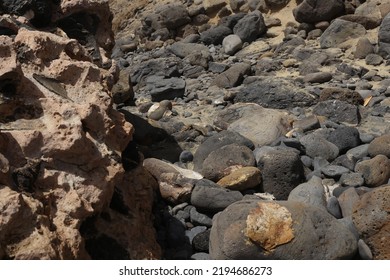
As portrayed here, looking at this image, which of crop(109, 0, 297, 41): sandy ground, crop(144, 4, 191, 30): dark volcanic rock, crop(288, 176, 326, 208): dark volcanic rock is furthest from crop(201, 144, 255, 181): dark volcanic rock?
crop(109, 0, 297, 41): sandy ground

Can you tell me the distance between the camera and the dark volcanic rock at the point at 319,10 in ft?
Answer: 27.9

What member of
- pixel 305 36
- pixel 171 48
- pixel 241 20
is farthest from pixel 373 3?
pixel 171 48

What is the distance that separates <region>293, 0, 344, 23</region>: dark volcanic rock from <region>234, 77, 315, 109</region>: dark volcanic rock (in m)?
2.54

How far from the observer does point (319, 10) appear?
8.58m

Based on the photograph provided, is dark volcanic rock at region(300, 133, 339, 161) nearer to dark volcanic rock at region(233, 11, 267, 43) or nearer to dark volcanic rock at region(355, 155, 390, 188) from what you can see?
dark volcanic rock at region(355, 155, 390, 188)

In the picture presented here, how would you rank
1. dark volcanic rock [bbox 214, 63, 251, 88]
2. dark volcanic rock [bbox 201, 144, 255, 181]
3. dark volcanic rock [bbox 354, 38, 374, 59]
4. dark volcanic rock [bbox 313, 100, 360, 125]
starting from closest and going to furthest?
dark volcanic rock [bbox 201, 144, 255, 181] < dark volcanic rock [bbox 313, 100, 360, 125] < dark volcanic rock [bbox 214, 63, 251, 88] < dark volcanic rock [bbox 354, 38, 374, 59]

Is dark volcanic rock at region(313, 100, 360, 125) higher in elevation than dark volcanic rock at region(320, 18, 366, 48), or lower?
higher

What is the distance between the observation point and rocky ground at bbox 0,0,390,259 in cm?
267

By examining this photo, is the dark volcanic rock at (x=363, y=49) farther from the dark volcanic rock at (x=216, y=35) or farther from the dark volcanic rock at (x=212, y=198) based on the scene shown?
the dark volcanic rock at (x=212, y=198)

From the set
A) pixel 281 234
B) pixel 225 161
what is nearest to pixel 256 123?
pixel 225 161

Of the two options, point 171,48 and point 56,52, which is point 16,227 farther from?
point 171,48

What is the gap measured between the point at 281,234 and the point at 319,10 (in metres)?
6.58

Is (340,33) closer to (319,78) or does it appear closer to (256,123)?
(319,78)

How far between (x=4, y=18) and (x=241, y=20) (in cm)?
610
